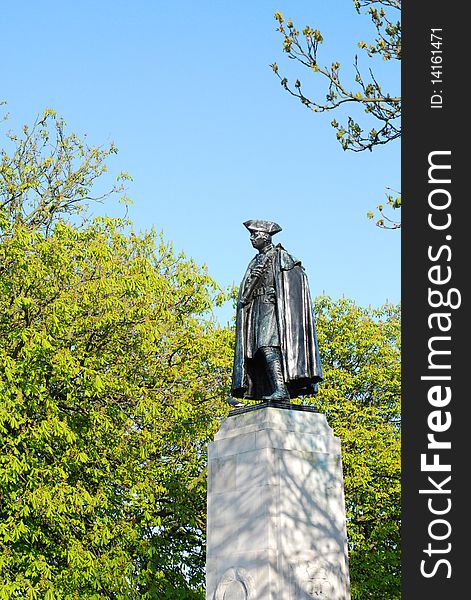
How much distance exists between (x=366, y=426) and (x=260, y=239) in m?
15.4

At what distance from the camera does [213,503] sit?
10977 mm

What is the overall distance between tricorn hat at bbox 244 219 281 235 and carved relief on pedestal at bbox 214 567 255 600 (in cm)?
420

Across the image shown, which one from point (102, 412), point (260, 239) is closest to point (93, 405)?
point (102, 412)

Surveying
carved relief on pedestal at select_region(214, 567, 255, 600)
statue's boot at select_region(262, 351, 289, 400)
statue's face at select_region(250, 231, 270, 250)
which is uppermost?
statue's face at select_region(250, 231, 270, 250)

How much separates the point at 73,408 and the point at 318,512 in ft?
29.2

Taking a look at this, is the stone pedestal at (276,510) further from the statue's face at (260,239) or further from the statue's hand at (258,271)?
the statue's face at (260,239)

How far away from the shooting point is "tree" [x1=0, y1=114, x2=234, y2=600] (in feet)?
53.8

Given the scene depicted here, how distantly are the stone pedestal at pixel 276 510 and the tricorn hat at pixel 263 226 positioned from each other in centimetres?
240

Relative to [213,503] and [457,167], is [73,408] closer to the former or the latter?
[213,503]

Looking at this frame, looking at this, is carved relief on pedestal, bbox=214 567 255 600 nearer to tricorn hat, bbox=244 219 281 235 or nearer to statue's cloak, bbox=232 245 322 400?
statue's cloak, bbox=232 245 322 400

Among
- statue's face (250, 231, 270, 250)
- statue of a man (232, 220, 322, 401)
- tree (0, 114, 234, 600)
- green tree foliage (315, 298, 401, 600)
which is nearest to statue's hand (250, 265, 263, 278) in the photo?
statue of a man (232, 220, 322, 401)

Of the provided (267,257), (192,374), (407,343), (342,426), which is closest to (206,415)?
(192,374)

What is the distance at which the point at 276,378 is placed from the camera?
11.0 metres

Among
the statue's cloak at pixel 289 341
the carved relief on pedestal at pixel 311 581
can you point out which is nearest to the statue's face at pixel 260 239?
the statue's cloak at pixel 289 341
